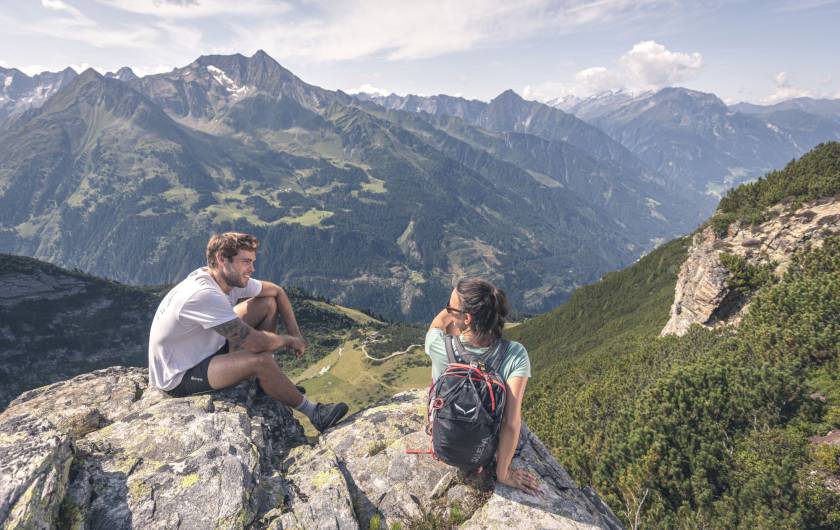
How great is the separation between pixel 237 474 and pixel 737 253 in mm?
42248

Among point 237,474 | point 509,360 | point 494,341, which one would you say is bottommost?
point 237,474

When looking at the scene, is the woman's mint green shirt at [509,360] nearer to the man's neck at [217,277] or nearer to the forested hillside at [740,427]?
the forested hillside at [740,427]

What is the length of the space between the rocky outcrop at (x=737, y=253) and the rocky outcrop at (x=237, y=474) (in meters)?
31.8

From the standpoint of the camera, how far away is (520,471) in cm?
866

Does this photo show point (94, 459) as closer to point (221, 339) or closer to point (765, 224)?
point (221, 339)

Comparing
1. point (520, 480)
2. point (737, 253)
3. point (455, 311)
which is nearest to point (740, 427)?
point (520, 480)

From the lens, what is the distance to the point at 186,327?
10.2 metres

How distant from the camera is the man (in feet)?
32.0

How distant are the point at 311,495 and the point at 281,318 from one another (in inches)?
262

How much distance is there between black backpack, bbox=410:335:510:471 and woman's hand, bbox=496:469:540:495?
2.52 ft

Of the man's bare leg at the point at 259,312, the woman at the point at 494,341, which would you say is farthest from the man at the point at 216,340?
the woman at the point at 494,341

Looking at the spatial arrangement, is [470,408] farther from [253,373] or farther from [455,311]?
[253,373]

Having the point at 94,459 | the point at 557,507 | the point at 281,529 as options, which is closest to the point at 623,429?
the point at 557,507

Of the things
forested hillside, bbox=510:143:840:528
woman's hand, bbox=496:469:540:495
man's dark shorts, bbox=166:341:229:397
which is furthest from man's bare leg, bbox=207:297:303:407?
forested hillside, bbox=510:143:840:528
